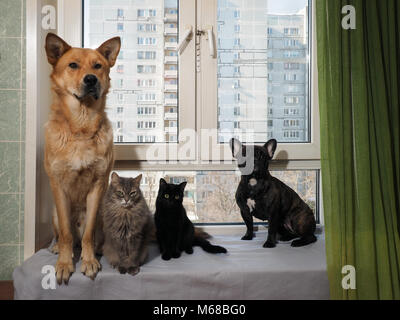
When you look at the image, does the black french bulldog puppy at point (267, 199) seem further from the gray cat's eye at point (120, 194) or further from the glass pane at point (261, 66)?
the gray cat's eye at point (120, 194)

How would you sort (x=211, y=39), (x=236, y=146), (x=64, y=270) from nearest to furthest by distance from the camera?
1. (x=64, y=270)
2. (x=236, y=146)
3. (x=211, y=39)

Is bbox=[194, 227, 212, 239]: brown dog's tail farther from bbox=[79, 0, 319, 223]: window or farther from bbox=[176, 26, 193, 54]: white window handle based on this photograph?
bbox=[176, 26, 193, 54]: white window handle

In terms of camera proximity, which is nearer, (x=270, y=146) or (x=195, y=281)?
(x=195, y=281)

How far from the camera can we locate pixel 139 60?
1616 mm

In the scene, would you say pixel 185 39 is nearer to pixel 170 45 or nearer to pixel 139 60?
pixel 170 45

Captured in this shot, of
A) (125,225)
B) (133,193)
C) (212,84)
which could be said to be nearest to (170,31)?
(212,84)

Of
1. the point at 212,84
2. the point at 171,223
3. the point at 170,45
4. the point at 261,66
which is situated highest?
the point at 170,45

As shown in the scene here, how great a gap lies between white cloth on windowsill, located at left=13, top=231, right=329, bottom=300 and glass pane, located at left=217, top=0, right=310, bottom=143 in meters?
0.73

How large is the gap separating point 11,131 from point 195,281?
1.15 metres

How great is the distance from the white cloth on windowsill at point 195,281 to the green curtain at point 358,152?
14 cm

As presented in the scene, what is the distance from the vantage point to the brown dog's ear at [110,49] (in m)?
1.28

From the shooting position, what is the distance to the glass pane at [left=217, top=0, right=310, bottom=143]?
1.63 m
